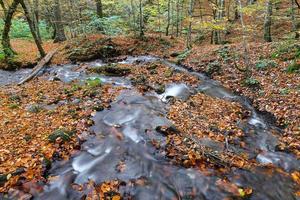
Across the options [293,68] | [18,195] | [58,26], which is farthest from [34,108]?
[58,26]

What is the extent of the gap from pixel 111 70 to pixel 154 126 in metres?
6.71

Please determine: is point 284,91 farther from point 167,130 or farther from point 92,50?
point 92,50

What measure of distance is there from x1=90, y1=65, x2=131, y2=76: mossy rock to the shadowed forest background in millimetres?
50

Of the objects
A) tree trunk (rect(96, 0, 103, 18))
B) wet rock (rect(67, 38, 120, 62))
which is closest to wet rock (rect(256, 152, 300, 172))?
wet rock (rect(67, 38, 120, 62))

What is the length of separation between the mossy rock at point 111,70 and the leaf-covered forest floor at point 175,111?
321 mm

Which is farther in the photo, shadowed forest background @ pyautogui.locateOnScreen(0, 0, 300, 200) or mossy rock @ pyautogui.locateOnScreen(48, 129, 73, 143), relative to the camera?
mossy rock @ pyautogui.locateOnScreen(48, 129, 73, 143)

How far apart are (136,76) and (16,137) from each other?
277 inches

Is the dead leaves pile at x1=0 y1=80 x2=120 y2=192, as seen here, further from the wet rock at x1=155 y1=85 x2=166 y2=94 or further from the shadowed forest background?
the wet rock at x1=155 y1=85 x2=166 y2=94

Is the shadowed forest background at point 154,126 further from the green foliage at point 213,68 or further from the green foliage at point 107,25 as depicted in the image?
the green foliage at point 107,25

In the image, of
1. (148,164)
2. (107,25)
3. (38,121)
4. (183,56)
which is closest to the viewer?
(148,164)

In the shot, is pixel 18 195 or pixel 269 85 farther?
pixel 269 85

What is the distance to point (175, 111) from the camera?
995 centimetres

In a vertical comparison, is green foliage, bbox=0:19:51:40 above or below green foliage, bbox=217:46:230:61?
above

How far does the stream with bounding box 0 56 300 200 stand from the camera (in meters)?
6.17
